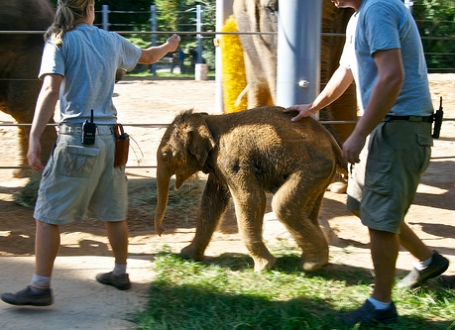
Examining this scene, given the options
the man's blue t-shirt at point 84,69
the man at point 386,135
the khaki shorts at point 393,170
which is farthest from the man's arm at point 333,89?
the man's blue t-shirt at point 84,69

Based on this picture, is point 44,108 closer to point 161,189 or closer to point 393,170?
point 161,189

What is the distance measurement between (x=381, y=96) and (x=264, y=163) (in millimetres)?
1239

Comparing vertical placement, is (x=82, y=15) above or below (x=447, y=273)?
above

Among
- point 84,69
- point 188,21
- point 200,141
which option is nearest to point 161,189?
point 200,141

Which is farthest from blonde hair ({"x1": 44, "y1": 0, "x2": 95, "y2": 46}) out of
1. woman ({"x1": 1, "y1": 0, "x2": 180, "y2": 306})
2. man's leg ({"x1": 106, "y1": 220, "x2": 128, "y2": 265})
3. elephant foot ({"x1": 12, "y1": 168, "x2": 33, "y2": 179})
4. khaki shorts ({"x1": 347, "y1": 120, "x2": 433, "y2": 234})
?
elephant foot ({"x1": 12, "y1": 168, "x2": 33, "y2": 179})

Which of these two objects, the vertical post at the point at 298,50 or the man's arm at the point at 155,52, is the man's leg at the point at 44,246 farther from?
the vertical post at the point at 298,50

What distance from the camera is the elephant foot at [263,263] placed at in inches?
171

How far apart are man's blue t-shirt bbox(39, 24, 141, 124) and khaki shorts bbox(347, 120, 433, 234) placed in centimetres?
156

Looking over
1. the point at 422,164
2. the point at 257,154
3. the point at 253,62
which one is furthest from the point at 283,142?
the point at 253,62

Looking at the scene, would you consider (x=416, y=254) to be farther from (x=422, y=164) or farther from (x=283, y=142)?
(x=283, y=142)

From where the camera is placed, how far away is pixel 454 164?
8.60 metres

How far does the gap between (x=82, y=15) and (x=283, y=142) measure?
149 centimetres

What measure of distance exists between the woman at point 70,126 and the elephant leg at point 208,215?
1.05 metres

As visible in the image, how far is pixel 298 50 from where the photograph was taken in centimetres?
487
